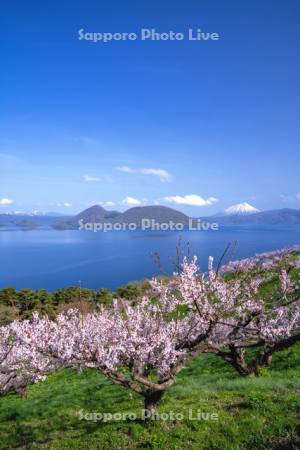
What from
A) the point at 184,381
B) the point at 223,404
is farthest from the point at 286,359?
the point at 223,404

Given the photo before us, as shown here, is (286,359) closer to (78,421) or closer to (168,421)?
(168,421)

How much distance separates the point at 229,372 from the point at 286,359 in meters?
3.13

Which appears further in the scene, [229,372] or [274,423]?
[229,372]

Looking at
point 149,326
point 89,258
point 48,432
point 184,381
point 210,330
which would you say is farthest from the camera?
point 89,258

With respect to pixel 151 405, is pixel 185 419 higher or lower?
lower

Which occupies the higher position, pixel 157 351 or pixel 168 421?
pixel 157 351

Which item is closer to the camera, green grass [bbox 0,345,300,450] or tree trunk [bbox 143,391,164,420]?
green grass [bbox 0,345,300,450]

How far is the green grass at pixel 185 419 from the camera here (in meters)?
10.2

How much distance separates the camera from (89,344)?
33.3 feet

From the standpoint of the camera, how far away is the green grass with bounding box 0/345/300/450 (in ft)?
33.3

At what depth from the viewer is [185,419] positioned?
11523 millimetres

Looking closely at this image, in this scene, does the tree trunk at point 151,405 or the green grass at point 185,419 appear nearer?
the green grass at point 185,419

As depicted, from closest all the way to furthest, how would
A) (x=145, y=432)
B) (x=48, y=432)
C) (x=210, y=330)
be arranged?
(x=210, y=330) → (x=145, y=432) → (x=48, y=432)

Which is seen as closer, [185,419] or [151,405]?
[185,419]
